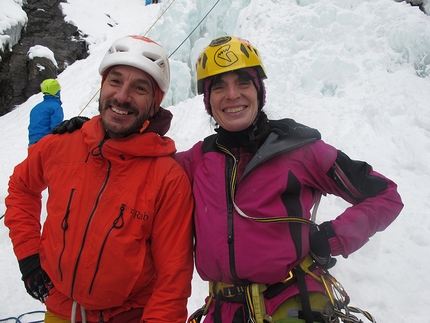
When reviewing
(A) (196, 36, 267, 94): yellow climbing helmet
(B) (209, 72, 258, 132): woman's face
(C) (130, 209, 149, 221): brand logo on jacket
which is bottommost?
(C) (130, 209, 149, 221): brand logo on jacket

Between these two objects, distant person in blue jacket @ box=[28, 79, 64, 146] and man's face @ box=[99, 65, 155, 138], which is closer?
man's face @ box=[99, 65, 155, 138]

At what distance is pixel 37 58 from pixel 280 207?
16.2m

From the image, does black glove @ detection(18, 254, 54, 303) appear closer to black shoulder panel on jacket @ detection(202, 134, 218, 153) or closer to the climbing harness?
the climbing harness

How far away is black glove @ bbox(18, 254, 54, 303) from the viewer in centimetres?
182

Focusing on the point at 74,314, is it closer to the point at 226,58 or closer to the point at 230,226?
the point at 230,226

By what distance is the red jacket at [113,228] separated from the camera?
1.65 m

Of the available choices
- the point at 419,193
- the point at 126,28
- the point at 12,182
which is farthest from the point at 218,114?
the point at 126,28

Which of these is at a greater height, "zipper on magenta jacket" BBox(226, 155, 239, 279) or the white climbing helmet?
the white climbing helmet

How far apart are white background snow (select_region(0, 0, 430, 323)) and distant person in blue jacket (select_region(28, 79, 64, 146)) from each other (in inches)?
62.1

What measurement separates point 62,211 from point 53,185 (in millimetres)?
195

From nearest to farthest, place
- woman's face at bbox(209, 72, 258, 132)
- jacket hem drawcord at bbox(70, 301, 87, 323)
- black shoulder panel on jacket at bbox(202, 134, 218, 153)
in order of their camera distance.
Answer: jacket hem drawcord at bbox(70, 301, 87, 323) → woman's face at bbox(209, 72, 258, 132) → black shoulder panel on jacket at bbox(202, 134, 218, 153)

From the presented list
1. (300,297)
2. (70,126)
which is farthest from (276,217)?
(70,126)

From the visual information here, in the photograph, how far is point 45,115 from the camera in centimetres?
538

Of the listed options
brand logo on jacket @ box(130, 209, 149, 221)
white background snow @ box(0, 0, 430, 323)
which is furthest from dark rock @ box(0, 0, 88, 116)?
brand logo on jacket @ box(130, 209, 149, 221)
